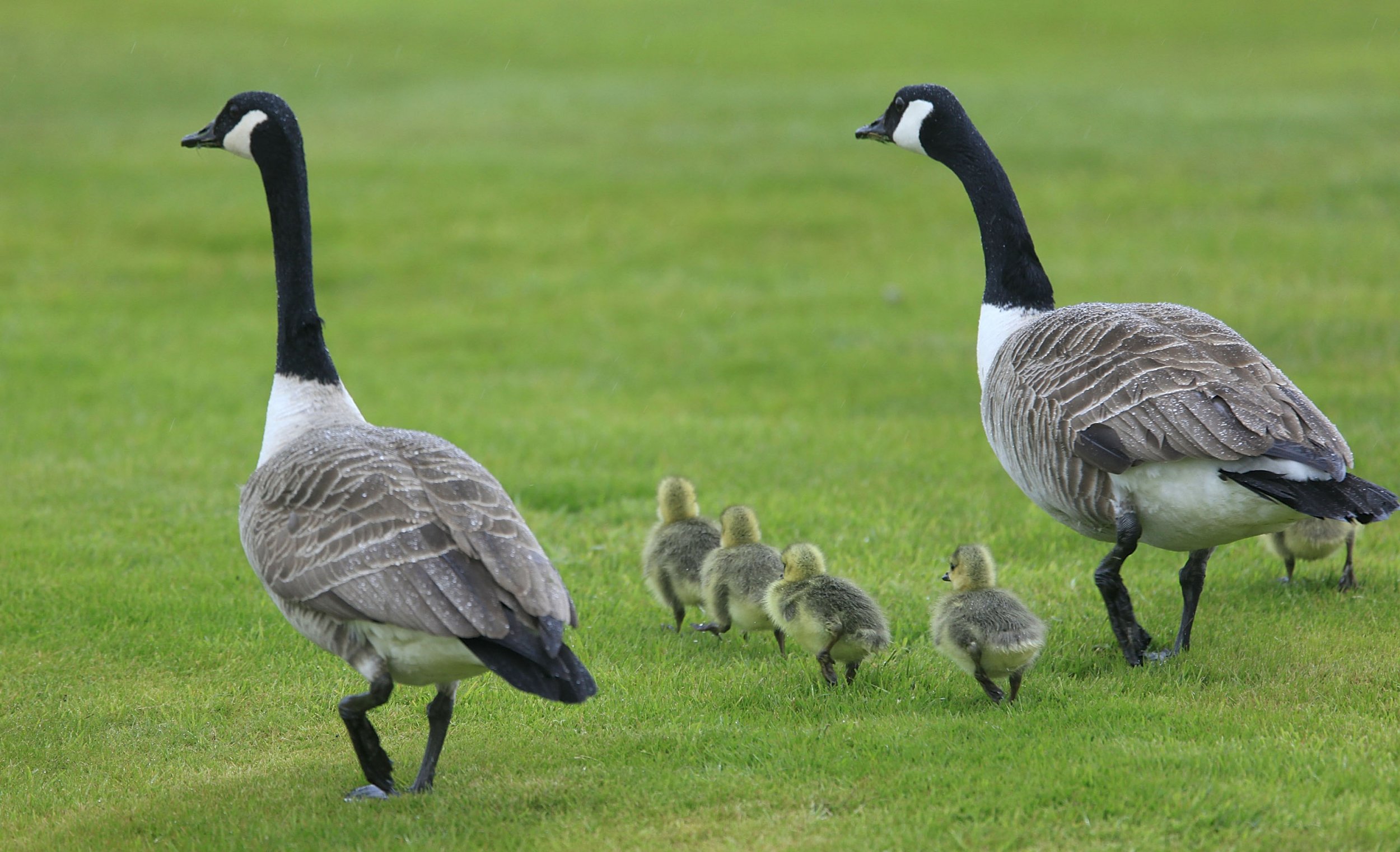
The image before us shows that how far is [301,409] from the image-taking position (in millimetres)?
6434

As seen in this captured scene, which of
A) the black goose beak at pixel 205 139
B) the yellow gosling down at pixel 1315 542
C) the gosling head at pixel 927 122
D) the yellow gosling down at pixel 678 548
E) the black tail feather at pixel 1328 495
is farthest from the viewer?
the gosling head at pixel 927 122

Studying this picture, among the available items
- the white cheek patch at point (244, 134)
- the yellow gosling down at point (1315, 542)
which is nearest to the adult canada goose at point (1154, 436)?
the yellow gosling down at point (1315, 542)

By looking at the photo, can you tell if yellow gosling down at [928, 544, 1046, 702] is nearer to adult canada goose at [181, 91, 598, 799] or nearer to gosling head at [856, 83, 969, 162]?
adult canada goose at [181, 91, 598, 799]

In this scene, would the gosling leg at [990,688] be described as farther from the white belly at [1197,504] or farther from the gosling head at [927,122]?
the gosling head at [927,122]

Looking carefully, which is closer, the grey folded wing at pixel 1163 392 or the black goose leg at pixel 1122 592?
the grey folded wing at pixel 1163 392

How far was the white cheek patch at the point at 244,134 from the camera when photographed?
271 inches

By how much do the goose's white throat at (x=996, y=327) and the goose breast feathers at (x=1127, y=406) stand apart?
235mm

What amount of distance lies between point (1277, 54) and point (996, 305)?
1297 inches

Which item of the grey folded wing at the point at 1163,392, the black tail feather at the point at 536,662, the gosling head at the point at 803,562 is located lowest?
the gosling head at the point at 803,562

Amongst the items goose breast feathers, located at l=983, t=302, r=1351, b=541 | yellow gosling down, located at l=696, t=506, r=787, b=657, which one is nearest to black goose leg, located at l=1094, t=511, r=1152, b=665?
goose breast feathers, located at l=983, t=302, r=1351, b=541

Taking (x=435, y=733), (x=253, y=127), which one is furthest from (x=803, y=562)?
(x=253, y=127)

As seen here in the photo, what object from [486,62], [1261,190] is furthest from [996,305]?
[486,62]

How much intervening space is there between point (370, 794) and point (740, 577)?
2262mm

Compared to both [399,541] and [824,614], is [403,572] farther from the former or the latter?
[824,614]
